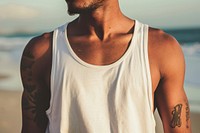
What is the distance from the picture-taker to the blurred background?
1.39 metres

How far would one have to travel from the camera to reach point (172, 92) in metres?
1.24

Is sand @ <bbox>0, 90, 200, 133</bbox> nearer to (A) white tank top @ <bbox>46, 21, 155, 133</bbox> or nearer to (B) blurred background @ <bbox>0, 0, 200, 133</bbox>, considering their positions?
(B) blurred background @ <bbox>0, 0, 200, 133</bbox>

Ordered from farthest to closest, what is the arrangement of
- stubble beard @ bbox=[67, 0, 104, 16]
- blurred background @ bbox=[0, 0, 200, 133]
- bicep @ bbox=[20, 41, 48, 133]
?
blurred background @ bbox=[0, 0, 200, 133]
bicep @ bbox=[20, 41, 48, 133]
stubble beard @ bbox=[67, 0, 104, 16]

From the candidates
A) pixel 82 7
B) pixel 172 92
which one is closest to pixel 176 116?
pixel 172 92

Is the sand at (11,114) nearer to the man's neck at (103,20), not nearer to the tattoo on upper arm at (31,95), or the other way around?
the tattoo on upper arm at (31,95)

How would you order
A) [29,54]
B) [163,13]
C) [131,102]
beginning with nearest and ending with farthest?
1. [131,102]
2. [29,54]
3. [163,13]

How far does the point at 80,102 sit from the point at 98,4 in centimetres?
33

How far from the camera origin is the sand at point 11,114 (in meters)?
1.46

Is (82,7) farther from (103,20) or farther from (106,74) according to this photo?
(106,74)

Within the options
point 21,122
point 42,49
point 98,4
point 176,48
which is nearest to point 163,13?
point 176,48

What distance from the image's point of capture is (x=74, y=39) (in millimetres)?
1251

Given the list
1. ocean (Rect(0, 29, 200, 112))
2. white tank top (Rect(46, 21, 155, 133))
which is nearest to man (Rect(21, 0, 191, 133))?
white tank top (Rect(46, 21, 155, 133))

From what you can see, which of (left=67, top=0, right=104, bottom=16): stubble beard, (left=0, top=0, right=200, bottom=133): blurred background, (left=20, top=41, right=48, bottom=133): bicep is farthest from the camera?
(left=0, top=0, right=200, bottom=133): blurred background

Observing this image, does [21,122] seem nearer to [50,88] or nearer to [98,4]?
[50,88]
